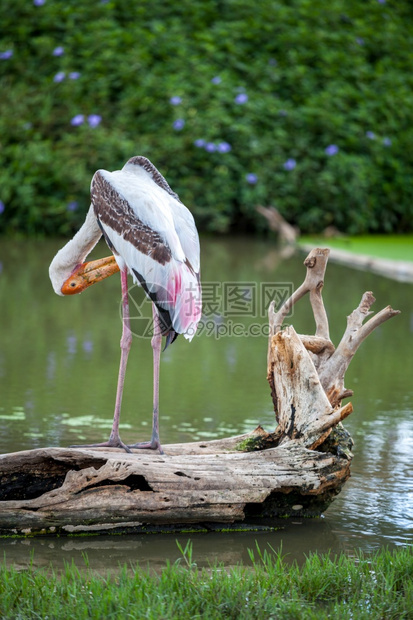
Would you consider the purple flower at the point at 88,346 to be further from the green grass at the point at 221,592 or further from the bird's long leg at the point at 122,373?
the green grass at the point at 221,592

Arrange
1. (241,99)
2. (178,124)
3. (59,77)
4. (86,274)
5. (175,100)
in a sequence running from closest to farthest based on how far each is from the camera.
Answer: (86,274) < (178,124) < (175,100) < (59,77) < (241,99)

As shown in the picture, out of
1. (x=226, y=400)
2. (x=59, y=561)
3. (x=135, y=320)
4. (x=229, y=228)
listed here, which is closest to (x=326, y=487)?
(x=59, y=561)

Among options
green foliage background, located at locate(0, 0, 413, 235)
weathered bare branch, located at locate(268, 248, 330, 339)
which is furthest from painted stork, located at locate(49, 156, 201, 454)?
green foliage background, located at locate(0, 0, 413, 235)

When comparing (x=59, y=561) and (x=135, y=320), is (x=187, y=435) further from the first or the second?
(x=135, y=320)

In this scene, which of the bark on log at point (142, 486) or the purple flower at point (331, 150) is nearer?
the bark on log at point (142, 486)

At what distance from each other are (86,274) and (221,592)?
190 centimetres

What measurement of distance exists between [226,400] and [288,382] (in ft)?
6.29

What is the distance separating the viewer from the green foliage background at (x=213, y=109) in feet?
47.1

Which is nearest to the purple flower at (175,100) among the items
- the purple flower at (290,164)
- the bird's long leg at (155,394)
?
the purple flower at (290,164)

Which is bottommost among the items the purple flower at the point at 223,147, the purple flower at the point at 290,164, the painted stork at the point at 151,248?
the purple flower at the point at 290,164

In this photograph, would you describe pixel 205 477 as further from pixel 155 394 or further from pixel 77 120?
pixel 77 120

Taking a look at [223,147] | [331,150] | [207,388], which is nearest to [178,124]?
[223,147]

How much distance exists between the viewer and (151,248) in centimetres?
421

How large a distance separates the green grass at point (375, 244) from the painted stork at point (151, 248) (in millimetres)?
8601
